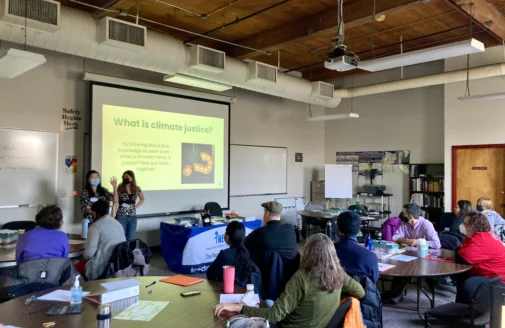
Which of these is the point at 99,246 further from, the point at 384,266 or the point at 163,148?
the point at 163,148

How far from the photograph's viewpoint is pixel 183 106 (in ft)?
23.4

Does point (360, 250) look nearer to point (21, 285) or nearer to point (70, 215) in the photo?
point (21, 285)

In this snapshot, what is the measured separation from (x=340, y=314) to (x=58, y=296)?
1554 mm

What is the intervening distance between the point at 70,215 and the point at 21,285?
3395 mm

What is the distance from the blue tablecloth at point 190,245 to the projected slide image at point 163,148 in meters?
1.28

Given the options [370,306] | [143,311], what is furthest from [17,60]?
[370,306]

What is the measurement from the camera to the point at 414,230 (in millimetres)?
4410

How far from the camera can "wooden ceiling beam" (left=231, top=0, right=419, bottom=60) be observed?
4.93 m

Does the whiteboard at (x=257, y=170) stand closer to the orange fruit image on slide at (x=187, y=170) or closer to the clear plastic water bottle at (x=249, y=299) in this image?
the orange fruit image on slide at (x=187, y=170)

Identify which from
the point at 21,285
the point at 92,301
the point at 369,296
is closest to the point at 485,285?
the point at 369,296

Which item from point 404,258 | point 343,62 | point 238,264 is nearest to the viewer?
point 238,264

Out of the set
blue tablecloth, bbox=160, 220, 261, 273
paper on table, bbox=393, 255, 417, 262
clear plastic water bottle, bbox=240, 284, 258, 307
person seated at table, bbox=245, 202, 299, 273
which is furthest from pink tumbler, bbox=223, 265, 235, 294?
blue tablecloth, bbox=160, 220, 261, 273

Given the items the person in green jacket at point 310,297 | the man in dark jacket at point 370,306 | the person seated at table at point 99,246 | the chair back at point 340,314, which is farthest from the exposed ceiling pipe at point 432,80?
the person seated at table at point 99,246

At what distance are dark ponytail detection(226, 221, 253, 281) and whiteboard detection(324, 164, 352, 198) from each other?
21.6ft
